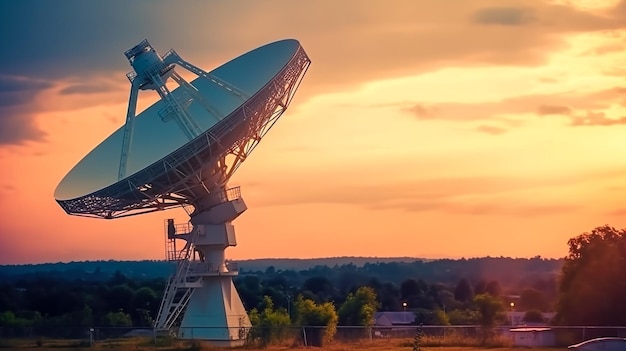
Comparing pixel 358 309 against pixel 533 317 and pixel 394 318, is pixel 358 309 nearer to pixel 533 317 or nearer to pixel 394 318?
pixel 533 317

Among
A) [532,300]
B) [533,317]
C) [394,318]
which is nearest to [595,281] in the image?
[533,317]

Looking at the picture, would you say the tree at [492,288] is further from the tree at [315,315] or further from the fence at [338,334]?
the fence at [338,334]

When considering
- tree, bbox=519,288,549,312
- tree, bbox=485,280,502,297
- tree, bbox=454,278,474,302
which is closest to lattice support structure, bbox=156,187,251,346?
tree, bbox=519,288,549,312

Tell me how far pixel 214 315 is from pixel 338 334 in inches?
252

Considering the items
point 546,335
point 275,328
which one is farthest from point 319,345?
point 546,335

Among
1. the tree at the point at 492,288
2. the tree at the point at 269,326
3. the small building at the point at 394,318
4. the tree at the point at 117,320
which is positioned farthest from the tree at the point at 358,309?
the tree at the point at 492,288

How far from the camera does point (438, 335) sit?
51219 millimetres

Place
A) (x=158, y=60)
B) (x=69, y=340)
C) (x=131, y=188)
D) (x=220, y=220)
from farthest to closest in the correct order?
1. (x=69, y=340)
2. (x=220, y=220)
3. (x=158, y=60)
4. (x=131, y=188)

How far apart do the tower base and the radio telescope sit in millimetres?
51

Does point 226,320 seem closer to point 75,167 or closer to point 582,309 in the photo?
point 75,167

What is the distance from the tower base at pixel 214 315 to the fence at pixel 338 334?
0.06 m

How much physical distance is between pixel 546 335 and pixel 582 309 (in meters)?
6.31

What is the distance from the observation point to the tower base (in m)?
51.9

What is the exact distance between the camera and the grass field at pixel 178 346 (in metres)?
46.6
